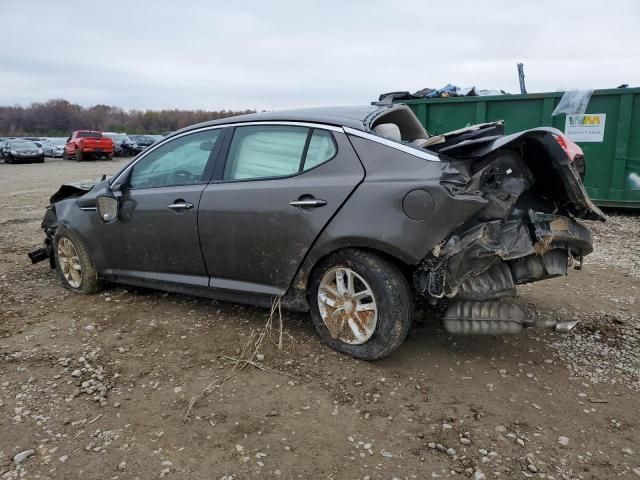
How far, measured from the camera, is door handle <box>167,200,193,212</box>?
3.81 metres

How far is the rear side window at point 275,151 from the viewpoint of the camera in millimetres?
3379

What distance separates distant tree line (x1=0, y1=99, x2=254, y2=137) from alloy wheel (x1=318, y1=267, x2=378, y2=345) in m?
78.0

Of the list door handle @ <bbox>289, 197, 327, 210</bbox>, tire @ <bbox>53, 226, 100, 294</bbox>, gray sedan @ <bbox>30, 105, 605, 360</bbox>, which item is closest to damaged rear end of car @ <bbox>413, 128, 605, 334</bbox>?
gray sedan @ <bbox>30, 105, 605, 360</bbox>

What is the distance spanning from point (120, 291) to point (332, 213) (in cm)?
261

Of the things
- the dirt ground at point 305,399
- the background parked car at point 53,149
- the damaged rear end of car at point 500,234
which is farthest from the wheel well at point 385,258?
the background parked car at point 53,149

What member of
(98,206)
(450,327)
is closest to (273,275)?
(450,327)

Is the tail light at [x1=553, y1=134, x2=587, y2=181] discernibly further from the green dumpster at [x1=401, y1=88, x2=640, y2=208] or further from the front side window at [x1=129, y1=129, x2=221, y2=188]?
the green dumpster at [x1=401, y1=88, x2=640, y2=208]

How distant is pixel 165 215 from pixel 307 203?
1.31 m

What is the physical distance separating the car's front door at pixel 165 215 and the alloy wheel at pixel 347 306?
Result: 1.05m

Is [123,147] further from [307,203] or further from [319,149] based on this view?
[307,203]

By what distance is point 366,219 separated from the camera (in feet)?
10.1

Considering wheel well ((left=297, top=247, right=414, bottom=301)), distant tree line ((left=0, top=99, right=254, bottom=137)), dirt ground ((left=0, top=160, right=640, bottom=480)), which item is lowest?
dirt ground ((left=0, top=160, right=640, bottom=480))

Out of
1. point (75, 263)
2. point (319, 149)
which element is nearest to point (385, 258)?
point (319, 149)

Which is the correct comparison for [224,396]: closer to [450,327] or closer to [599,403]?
[450,327]
